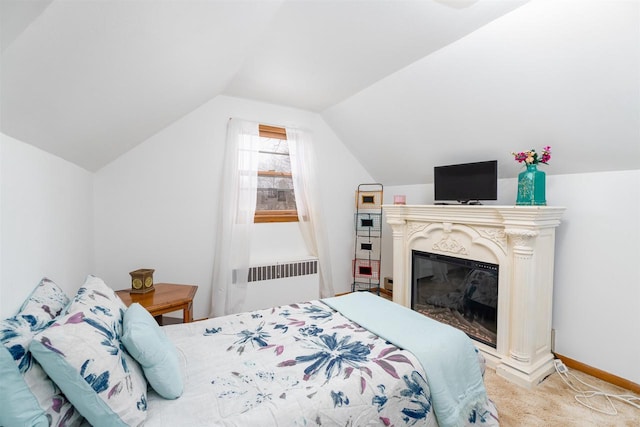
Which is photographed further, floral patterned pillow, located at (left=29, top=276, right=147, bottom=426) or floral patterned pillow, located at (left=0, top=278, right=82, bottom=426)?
floral patterned pillow, located at (left=29, top=276, right=147, bottom=426)

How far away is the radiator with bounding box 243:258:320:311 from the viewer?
3203 millimetres

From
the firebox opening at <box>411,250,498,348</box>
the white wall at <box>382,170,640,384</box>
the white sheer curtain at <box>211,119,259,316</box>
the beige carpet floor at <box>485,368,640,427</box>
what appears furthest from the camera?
the white sheer curtain at <box>211,119,259,316</box>

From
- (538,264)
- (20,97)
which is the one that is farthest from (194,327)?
(538,264)

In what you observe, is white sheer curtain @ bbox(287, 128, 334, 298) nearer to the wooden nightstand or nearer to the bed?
the wooden nightstand

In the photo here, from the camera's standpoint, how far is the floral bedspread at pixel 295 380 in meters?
1.08

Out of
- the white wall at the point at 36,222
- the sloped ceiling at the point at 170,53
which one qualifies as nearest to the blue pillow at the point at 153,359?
the white wall at the point at 36,222

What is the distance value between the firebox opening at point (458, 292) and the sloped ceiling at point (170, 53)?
1915mm

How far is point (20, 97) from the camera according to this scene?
0.91 metres

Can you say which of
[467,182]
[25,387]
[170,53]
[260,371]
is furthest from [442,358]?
[170,53]

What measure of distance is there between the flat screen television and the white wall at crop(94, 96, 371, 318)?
1913mm

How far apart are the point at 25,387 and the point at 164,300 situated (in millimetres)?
1448

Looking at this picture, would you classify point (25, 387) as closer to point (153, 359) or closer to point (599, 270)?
point (153, 359)

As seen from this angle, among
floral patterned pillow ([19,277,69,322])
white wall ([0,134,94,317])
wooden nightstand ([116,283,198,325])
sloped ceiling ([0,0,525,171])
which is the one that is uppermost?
sloped ceiling ([0,0,525,171])

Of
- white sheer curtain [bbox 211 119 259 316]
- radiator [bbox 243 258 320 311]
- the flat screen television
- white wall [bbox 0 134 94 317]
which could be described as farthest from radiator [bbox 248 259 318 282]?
the flat screen television
